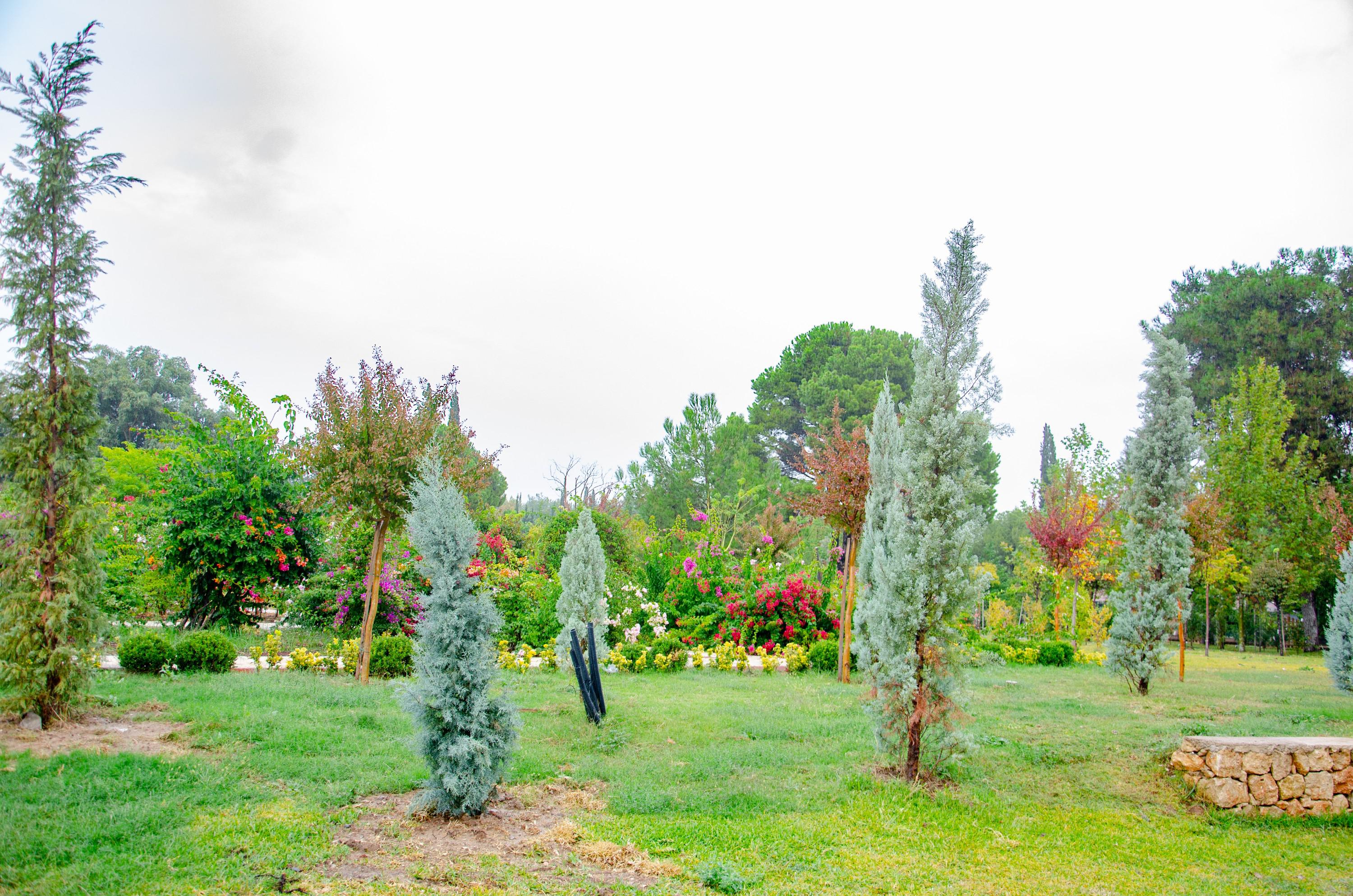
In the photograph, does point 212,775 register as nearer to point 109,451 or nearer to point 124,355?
point 109,451

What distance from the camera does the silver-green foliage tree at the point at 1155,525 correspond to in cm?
996

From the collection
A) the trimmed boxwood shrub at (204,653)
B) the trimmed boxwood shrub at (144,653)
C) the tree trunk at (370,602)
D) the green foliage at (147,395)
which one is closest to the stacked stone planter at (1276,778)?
the tree trunk at (370,602)

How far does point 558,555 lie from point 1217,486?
17.6 meters

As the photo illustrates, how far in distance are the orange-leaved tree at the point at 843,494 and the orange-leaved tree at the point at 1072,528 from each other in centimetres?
826

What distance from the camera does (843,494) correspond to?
1054 cm

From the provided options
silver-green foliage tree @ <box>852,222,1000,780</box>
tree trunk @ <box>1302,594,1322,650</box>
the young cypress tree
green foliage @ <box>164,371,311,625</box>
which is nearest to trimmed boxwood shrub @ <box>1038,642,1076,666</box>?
the young cypress tree

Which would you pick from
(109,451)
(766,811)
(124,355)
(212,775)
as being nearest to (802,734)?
(766,811)

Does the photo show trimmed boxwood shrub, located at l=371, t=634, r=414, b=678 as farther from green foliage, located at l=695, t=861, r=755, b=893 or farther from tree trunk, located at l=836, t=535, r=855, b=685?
green foliage, located at l=695, t=861, r=755, b=893

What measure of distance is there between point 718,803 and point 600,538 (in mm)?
12012

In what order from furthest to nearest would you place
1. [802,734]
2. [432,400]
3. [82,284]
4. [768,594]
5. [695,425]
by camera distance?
[695,425] → [768,594] → [432,400] → [802,734] → [82,284]

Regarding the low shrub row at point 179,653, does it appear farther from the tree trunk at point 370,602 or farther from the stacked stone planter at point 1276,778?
the stacked stone planter at point 1276,778

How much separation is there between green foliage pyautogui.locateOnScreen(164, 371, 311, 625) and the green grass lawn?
3.27m

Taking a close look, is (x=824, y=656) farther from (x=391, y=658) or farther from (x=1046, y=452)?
(x=1046, y=452)

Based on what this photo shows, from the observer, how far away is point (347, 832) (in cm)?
438
